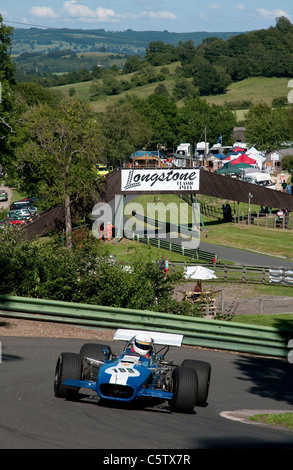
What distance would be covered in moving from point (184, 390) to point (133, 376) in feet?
2.68

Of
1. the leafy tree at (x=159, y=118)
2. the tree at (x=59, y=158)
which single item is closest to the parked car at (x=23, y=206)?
the tree at (x=59, y=158)

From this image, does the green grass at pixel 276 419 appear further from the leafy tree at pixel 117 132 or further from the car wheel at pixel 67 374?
the leafy tree at pixel 117 132

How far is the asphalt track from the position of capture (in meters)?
7.61

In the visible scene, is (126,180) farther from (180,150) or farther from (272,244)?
(180,150)

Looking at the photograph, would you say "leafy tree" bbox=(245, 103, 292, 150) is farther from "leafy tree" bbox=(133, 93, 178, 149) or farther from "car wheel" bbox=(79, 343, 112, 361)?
"car wheel" bbox=(79, 343, 112, 361)

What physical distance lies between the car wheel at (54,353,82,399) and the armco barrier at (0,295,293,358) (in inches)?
166

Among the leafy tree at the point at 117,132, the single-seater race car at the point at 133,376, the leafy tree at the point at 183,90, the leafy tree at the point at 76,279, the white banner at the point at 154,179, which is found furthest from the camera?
the leafy tree at the point at 183,90

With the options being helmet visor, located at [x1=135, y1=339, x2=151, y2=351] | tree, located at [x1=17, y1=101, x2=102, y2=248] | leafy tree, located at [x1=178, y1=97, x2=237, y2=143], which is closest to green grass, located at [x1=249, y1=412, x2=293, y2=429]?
helmet visor, located at [x1=135, y1=339, x2=151, y2=351]

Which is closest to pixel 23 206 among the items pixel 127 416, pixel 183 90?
pixel 127 416

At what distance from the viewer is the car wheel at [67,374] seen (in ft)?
30.1

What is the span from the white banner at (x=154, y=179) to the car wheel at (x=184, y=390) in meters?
34.3

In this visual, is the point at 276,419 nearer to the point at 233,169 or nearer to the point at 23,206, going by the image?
the point at 233,169
